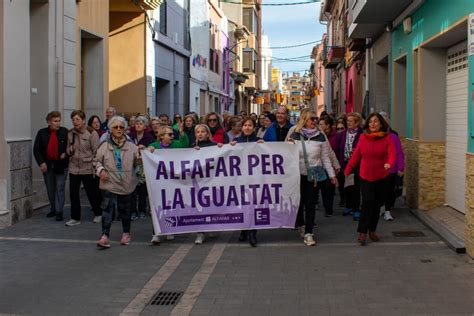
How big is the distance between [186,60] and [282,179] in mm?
17168

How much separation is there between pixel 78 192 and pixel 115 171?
205cm

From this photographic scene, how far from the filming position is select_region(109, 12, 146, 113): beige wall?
704 inches

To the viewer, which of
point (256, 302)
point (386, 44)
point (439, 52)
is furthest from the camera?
point (386, 44)

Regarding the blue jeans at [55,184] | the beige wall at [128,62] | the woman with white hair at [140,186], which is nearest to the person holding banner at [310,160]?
the woman with white hair at [140,186]

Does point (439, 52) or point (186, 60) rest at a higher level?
point (186, 60)

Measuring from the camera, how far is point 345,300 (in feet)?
18.3

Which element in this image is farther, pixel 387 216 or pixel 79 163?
pixel 387 216

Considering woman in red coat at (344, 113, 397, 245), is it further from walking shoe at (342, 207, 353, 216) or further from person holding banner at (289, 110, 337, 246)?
walking shoe at (342, 207, 353, 216)

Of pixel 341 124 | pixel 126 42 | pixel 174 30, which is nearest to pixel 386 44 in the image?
pixel 341 124

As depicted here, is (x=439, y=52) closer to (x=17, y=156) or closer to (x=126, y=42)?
(x=17, y=156)

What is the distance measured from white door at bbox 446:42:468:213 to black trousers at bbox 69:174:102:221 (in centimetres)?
575

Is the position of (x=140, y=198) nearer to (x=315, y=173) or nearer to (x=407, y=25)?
(x=315, y=173)

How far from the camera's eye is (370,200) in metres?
8.11

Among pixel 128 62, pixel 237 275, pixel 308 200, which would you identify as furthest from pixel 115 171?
pixel 128 62
